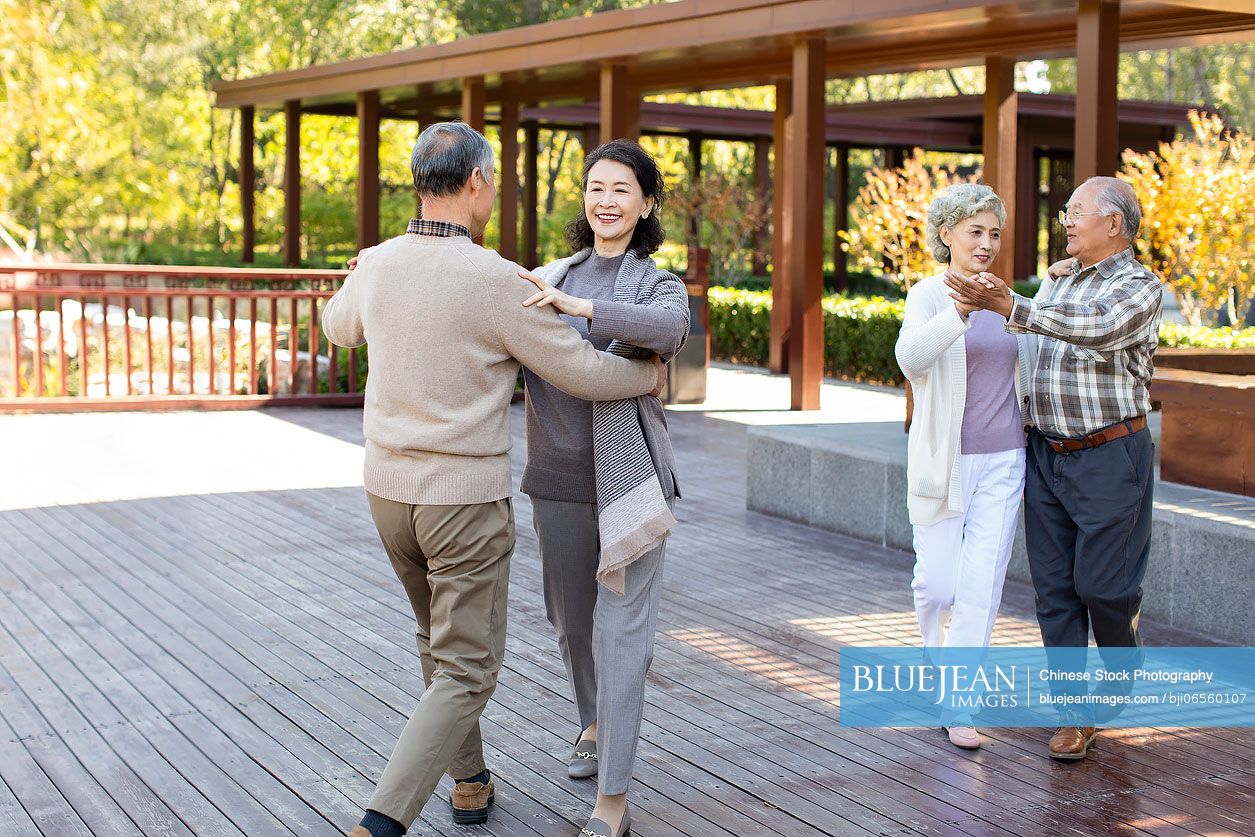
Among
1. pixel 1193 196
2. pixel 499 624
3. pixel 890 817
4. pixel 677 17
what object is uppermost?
pixel 677 17

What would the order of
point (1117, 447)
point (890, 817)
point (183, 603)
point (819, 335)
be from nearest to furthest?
1. point (890, 817)
2. point (1117, 447)
3. point (183, 603)
4. point (819, 335)

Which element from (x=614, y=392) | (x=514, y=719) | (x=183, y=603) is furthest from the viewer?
(x=183, y=603)

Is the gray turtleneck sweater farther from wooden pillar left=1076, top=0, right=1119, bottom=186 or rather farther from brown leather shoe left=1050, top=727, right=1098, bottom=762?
wooden pillar left=1076, top=0, right=1119, bottom=186

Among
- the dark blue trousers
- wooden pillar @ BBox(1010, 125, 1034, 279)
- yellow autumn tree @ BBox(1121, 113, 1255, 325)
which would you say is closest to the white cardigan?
the dark blue trousers

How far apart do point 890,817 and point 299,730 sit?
5.51ft

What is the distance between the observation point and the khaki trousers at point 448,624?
308 cm

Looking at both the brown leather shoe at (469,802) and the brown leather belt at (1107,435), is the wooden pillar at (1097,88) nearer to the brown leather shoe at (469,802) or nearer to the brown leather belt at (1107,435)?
the brown leather belt at (1107,435)

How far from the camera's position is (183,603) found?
18.1 ft

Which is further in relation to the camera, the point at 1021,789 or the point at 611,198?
the point at 1021,789

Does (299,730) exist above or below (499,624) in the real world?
below

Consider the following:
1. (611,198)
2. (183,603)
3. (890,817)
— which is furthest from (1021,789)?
(183,603)

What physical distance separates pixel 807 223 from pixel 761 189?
34.3 feet

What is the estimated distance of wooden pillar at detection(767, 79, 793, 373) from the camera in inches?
556

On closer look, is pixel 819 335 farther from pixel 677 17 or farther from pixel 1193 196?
pixel 1193 196
